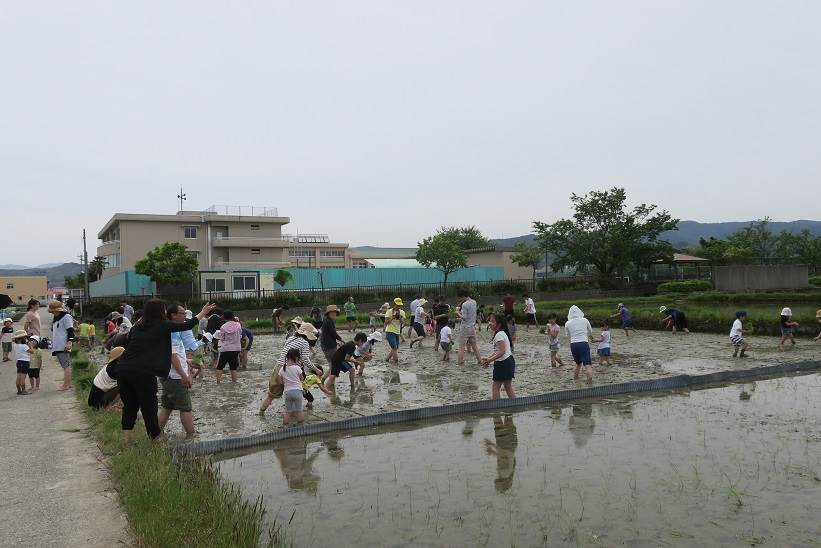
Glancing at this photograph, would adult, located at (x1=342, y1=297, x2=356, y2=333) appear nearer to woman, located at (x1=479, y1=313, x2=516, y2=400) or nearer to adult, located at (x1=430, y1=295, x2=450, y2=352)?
adult, located at (x1=430, y1=295, x2=450, y2=352)

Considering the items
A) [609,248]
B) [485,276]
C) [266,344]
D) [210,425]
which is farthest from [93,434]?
[485,276]

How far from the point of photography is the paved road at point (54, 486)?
4.69 metres

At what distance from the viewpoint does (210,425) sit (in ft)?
29.8

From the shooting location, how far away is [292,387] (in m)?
8.78

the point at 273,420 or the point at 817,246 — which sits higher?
the point at 817,246

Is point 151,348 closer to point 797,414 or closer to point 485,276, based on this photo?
point 797,414

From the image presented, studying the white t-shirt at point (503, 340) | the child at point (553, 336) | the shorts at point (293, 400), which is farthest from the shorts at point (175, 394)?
the child at point (553, 336)

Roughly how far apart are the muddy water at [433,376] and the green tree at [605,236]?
989 inches

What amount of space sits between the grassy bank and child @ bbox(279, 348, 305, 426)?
2147 millimetres

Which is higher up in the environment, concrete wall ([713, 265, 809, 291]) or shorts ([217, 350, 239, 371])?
concrete wall ([713, 265, 809, 291])

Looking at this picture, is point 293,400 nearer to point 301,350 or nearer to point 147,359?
point 301,350

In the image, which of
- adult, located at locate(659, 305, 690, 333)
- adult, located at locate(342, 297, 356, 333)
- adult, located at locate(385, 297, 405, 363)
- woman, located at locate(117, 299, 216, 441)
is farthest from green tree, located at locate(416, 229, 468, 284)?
woman, located at locate(117, 299, 216, 441)

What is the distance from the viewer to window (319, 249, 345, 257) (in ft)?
269

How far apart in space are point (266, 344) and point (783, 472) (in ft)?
56.6
